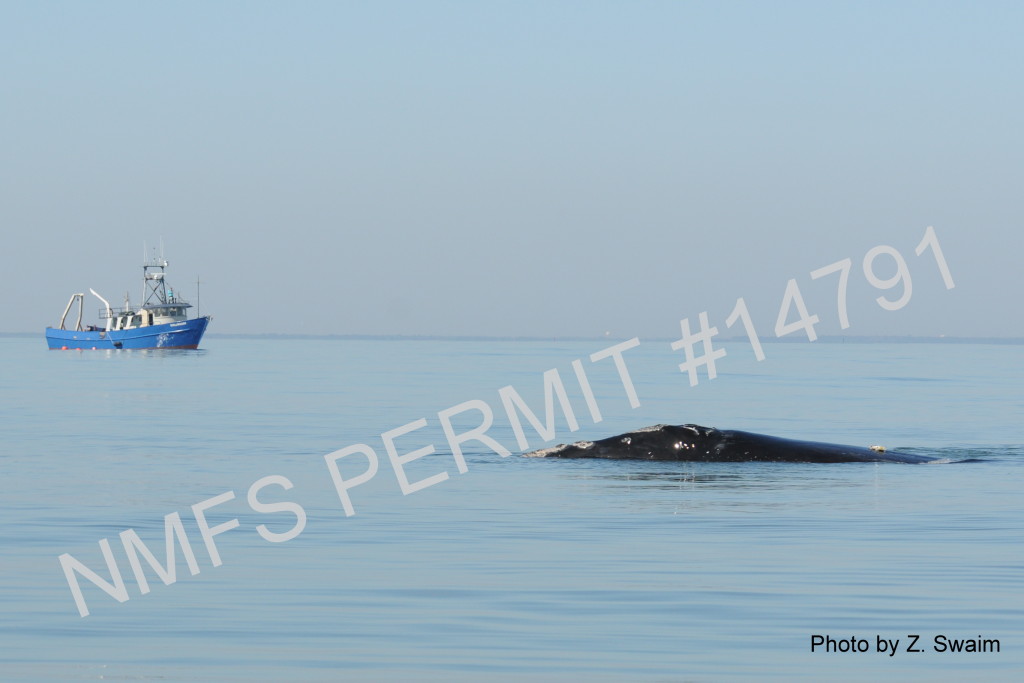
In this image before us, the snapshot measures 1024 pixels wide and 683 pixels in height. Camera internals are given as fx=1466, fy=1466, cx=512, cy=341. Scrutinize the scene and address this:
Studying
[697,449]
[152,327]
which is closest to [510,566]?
[697,449]

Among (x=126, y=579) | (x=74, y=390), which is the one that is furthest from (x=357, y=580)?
(x=74, y=390)

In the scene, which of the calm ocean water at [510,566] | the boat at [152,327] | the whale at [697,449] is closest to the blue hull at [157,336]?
the boat at [152,327]

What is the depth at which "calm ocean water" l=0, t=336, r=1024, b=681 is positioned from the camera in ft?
42.4

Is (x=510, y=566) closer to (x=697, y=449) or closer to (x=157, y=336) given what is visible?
(x=697, y=449)

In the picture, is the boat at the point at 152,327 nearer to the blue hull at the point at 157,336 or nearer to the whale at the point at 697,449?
the blue hull at the point at 157,336

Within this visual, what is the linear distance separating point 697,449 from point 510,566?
44.3ft

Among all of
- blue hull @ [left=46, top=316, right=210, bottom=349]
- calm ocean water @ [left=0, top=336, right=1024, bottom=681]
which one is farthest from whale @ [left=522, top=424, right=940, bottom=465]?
blue hull @ [left=46, top=316, right=210, bottom=349]

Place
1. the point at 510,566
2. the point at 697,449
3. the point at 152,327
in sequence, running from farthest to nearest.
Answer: the point at 152,327
the point at 697,449
the point at 510,566

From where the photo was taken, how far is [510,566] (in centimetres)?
1794

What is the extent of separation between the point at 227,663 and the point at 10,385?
234 feet

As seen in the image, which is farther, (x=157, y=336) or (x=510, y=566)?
(x=157, y=336)

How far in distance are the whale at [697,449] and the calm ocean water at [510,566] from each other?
69cm

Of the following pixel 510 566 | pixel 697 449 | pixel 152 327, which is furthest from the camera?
pixel 152 327

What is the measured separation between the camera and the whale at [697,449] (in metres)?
30.8
